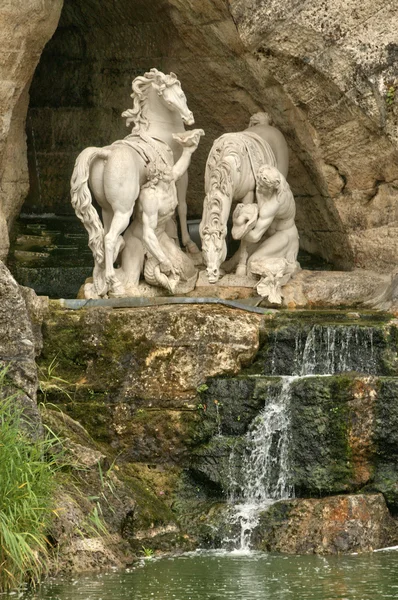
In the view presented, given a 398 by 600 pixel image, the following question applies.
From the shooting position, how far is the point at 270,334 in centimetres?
1182

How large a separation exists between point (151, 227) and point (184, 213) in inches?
28.9

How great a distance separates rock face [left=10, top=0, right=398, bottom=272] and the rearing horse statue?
1.60ft

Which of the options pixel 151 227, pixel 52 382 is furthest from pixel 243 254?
pixel 52 382

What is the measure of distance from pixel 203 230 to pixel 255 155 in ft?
2.64

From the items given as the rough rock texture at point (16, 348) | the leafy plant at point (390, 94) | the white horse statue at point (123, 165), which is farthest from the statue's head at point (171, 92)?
the rough rock texture at point (16, 348)

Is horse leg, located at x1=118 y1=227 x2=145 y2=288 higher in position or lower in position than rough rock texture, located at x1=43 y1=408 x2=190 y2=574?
higher

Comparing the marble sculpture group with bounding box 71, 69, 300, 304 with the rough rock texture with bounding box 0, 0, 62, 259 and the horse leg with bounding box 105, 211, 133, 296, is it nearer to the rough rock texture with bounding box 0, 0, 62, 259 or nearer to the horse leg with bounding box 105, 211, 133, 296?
the horse leg with bounding box 105, 211, 133, 296

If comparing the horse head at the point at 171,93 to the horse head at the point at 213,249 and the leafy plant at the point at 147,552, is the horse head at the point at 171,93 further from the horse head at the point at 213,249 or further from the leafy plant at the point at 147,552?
the leafy plant at the point at 147,552

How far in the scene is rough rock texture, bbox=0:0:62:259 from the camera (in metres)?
13.1

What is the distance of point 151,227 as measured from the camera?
12.8 meters

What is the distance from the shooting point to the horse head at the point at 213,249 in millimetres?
12891

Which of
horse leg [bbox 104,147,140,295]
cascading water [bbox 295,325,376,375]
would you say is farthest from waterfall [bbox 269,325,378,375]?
horse leg [bbox 104,147,140,295]

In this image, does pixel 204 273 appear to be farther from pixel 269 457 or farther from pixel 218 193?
pixel 269 457

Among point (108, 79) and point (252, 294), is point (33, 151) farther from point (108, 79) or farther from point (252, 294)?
point (252, 294)
